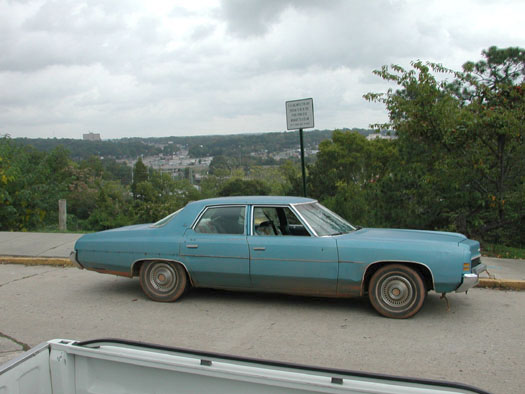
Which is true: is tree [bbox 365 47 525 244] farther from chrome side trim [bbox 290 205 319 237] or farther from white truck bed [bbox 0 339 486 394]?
white truck bed [bbox 0 339 486 394]

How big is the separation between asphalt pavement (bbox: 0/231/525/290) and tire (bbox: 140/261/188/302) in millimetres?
3525

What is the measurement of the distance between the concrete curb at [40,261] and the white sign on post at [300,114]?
523cm

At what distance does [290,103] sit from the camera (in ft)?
33.7

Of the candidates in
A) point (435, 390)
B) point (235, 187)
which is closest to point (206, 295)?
point (435, 390)

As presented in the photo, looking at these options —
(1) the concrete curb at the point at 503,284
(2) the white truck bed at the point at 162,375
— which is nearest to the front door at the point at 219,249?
(2) the white truck bed at the point at 162,375

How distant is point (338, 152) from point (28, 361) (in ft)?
131

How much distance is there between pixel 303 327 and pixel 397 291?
120 cm

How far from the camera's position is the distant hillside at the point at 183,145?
6925 cm

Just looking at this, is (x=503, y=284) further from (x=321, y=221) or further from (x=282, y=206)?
(x=282, y=206)

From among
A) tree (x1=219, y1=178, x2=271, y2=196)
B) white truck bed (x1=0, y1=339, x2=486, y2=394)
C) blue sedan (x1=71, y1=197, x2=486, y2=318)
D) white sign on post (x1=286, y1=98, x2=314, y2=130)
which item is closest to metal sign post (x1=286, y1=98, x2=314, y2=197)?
white sign on post (x1=286, y1=98, x2=314, y2=130)

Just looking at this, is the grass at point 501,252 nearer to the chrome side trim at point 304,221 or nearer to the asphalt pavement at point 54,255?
the asphalt pavement at point 54,255

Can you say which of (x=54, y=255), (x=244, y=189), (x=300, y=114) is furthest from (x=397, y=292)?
(x=244, y=189)

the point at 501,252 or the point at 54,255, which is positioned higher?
the point at 54,255

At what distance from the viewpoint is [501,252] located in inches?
381
